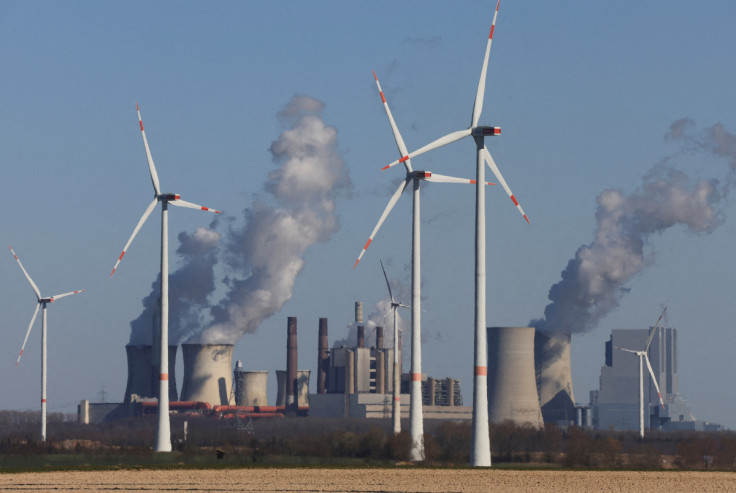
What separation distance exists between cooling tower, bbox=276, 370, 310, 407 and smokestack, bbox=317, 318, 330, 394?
2036mm

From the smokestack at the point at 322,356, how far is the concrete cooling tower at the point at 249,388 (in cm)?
1069

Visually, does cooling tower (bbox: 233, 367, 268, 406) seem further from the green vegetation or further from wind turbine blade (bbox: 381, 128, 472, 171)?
wind turbine blade (bbox: 381, 128, 472, 171)

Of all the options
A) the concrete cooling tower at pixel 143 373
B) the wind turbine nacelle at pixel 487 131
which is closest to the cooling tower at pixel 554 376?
the concrete cooling tower at pixel 143 373

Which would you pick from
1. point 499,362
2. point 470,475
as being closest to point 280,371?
point 499,362

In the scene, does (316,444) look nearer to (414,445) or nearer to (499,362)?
(414,445)

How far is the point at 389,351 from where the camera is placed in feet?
576

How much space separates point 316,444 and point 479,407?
39.9 m

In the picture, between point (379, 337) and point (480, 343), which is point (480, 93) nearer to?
point (480, 343)

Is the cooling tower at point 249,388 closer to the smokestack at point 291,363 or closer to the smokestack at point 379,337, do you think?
the smokestack at point 291,363

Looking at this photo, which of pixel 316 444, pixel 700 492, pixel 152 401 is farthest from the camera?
pixel 152 401

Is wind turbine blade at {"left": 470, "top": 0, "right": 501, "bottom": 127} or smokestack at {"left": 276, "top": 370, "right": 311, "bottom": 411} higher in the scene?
wind turbine blade at {"left": 470, "top": 0, "right": 501, "bottom": 127}

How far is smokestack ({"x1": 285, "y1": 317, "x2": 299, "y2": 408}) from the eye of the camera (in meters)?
168

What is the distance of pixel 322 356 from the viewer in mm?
174500

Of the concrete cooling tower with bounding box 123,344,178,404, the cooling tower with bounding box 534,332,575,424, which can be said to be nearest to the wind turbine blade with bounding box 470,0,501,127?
the cooling tower with bounding box 534,332,575,424
